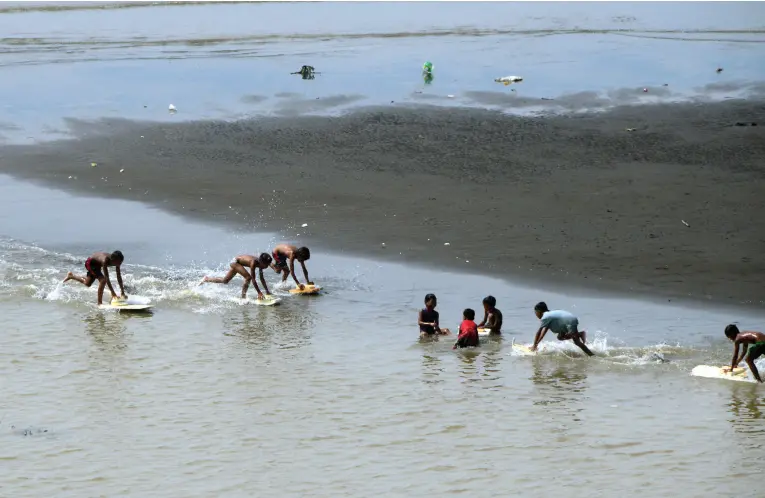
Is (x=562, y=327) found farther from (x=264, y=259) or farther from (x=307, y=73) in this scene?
(x=307, y=73)

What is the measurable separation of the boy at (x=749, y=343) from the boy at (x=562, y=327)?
1.97 metres

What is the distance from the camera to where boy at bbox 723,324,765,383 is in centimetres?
1312

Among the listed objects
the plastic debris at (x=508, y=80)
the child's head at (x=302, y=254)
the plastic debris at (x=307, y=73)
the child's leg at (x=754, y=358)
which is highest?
the plastic debris at (x=307, y=73)

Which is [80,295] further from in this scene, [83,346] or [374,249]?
[374,249]

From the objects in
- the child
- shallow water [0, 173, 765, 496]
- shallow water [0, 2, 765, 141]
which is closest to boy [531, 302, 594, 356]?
shallow water [0, 173, 765, 496]

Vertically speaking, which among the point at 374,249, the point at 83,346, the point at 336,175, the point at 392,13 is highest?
the point at 392,13

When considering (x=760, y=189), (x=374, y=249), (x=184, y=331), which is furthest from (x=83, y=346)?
(x=760, y=189)

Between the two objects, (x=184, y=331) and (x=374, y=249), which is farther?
(x=374, y=249)

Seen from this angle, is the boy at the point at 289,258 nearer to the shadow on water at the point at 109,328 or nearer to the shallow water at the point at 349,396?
the shallow water at the point at 349,396

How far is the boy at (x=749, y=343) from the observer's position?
1312cm

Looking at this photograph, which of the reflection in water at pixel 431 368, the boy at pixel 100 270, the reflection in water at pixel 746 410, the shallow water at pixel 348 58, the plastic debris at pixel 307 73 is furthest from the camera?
the plastic debris at pixel 307 73

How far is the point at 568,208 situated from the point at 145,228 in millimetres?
7901

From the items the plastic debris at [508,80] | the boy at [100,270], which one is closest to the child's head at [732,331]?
the boy at [100,270]

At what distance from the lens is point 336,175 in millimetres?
23156
